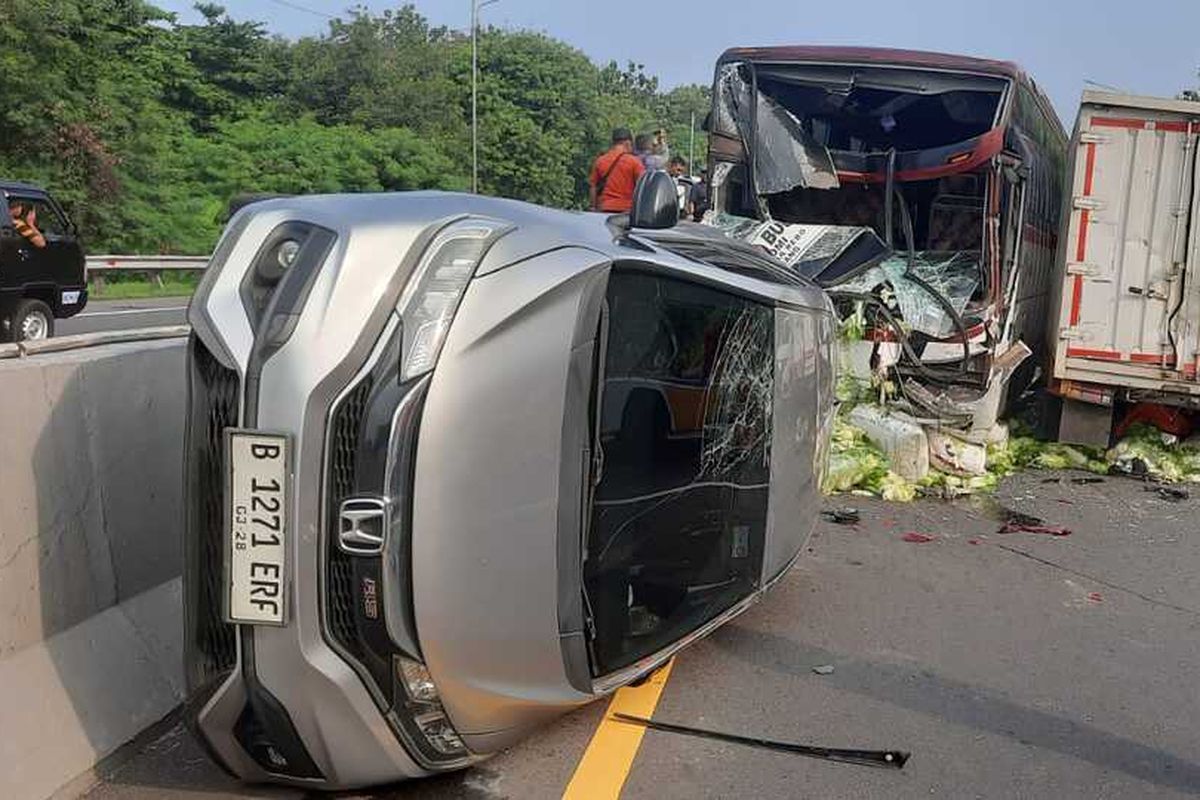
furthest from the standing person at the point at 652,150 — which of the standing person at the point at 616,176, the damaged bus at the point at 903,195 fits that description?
the damaged bus at the point at 903,195

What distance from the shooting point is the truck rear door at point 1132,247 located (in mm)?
8523

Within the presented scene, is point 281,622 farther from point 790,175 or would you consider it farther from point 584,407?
point 790,175

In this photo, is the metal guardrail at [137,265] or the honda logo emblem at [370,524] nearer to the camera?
the honda logo emblem at [370,524]

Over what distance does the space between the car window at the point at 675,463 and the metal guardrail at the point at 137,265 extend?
59.4 ft

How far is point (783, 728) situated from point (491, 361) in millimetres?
1850

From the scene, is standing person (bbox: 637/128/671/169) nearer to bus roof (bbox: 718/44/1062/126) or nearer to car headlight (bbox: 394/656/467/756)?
bus roof (bbox: 718/44/1062/126)

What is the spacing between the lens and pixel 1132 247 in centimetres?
874

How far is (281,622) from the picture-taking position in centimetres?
262

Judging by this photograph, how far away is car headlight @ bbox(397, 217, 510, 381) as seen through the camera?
2650 millimetres

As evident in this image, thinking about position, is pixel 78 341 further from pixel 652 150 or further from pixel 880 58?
pixel 652 150

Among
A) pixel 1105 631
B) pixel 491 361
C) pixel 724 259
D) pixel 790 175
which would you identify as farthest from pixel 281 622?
pixel 790 175

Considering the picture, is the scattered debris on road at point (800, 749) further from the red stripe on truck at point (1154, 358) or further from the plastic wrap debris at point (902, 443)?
the red stripe on truck at point (1154, 358)

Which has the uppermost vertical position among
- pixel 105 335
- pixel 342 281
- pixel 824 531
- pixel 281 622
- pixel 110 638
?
pixel 342 281

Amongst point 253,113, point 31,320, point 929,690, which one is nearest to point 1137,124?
point 929,690
